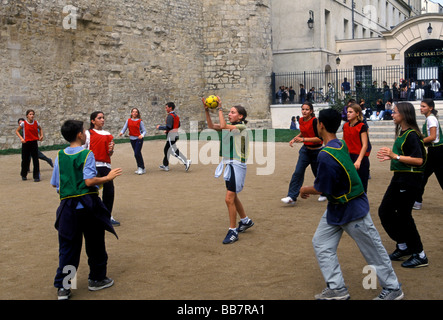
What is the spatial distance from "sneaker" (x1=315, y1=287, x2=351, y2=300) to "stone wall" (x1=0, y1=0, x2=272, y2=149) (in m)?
15.0

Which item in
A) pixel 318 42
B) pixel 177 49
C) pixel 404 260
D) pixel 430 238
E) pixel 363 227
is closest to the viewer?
pixel 363 227

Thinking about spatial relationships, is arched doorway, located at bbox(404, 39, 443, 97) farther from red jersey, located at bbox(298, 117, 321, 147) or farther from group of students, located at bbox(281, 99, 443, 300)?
group of students, located at bbox(281, 99, 443, 300)

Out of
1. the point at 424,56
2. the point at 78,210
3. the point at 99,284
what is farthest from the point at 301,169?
the point at 424,56

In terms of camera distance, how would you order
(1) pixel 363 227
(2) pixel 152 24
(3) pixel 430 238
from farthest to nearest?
(2) pixel 152 24, (3) pixel 430 238, (1) pixel 363 227

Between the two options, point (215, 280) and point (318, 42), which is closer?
point (215, 280)

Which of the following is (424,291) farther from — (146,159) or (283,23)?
(283,23)

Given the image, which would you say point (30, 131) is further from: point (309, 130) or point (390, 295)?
point (390, 295)

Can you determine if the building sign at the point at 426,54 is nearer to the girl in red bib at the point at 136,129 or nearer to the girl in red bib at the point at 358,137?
the girl in red bib at the point at 136,129

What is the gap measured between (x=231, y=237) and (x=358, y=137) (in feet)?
8.21

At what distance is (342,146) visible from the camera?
4.18 metres

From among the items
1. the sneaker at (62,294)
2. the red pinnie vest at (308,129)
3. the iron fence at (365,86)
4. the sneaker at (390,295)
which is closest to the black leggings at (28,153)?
the red pinnie vest at (308,129)

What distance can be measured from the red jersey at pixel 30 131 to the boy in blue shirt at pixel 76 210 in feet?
23.7

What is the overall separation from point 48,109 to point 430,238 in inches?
600

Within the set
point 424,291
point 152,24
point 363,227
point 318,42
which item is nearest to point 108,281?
point 363,227
